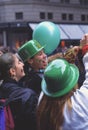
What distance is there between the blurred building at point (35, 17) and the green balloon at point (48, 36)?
24.0m

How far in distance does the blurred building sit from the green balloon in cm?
2396

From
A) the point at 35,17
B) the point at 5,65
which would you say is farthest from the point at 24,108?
the point at 35,17

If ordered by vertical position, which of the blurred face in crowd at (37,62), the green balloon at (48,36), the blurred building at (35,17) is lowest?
the blurred building at (35,17)

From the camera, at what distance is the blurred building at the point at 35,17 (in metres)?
33.3

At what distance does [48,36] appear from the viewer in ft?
20.4

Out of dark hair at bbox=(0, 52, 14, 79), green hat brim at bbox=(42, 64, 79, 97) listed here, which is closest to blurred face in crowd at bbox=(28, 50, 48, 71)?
dark hair at bbox=(0, 52, 14, 79)

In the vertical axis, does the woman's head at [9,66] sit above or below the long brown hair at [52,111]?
below

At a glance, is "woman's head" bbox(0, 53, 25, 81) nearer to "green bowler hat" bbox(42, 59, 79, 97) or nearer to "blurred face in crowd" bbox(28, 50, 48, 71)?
"blurred face in crowd" bbox(28, 50, 48, 71)

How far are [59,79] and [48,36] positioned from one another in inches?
149

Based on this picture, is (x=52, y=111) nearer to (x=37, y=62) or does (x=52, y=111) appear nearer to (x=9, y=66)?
(x=9, y=66)

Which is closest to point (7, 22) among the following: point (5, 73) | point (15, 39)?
point (15, 39)

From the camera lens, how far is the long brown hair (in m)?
2.44

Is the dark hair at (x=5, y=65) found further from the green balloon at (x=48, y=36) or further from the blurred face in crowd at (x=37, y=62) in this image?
the green balloon at (x=48, y=36)

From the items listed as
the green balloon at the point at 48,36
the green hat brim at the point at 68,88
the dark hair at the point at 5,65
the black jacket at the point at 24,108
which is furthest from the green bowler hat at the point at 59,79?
the green balloon at the point at 48,36
